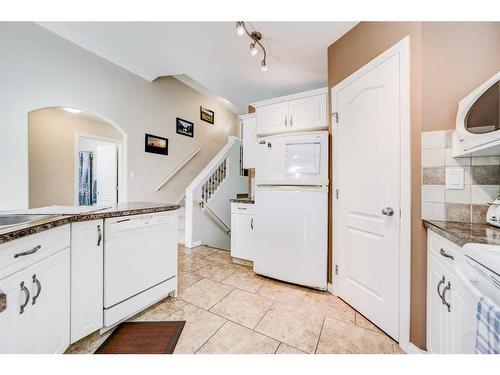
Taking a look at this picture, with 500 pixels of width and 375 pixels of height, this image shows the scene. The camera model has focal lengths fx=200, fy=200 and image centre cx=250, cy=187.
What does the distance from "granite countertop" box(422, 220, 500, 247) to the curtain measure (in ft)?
19.2

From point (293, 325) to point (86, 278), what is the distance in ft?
4.79

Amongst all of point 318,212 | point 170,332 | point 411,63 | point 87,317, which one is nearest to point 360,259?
point 318,212

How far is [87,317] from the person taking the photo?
1256 mm

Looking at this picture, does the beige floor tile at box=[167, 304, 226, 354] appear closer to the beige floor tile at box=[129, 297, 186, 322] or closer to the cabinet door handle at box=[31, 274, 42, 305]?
the beige floor tile at box=[129, 297, 186, 322]

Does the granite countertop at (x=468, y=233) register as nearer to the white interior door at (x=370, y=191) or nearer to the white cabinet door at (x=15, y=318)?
the white interior door at (x=370, y=191)

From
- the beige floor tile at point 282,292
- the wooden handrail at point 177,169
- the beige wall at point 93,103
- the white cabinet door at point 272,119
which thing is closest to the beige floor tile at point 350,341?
the beige floor tile at point 282,292

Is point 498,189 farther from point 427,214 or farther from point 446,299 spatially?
point 446,299

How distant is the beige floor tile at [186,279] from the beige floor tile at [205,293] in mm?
60

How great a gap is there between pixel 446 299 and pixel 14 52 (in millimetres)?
4102

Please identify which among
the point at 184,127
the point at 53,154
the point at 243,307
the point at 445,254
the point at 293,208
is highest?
the point at 184,127

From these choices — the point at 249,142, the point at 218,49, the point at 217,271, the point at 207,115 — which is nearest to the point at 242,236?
the point at 217,271

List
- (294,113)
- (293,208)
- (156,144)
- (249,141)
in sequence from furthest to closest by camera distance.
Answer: (156,144) < (249,141) < (294,113) < (293,208)

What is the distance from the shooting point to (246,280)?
2.25 m

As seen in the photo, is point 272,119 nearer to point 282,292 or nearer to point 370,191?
point 370,191
